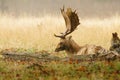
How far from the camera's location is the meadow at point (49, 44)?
30.6 ft

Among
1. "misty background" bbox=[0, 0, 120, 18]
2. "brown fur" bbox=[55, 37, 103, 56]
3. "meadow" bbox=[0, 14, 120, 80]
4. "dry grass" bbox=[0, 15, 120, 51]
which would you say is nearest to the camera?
"meadow" bbox=[0, 14, 120, 80]

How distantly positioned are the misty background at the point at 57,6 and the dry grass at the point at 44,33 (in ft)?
77.0

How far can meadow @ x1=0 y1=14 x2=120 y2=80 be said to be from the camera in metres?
9.32

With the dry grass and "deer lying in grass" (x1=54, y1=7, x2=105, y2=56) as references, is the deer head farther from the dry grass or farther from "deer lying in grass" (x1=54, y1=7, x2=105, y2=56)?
the dry grass

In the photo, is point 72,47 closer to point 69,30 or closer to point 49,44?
point 69,30

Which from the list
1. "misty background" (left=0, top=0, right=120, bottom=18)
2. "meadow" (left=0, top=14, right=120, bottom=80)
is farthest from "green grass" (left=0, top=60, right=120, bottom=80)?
"misty background" (left=0, top=0, right=120, bottom=18)

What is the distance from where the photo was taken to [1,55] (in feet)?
43.1

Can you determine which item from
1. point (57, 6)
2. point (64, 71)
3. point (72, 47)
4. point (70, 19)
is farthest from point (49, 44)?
point (57, 6)

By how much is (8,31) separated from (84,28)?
3.04 meters

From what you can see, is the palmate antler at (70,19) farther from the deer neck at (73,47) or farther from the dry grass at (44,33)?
the dry grass at (44,33)

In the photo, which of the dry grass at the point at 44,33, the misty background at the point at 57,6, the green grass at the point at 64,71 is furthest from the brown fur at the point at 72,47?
the misty background at the point at 57,6

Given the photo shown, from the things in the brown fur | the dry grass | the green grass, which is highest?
the dry grass

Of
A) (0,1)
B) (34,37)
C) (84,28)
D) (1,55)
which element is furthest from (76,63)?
(0,1)

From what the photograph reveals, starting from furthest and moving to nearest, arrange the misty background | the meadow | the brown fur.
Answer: the misty background
the brown fur
the meadow
